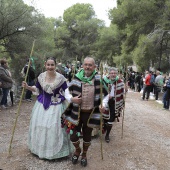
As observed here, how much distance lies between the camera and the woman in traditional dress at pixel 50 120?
3596 mm

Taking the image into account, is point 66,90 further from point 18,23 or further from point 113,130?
point 18,23

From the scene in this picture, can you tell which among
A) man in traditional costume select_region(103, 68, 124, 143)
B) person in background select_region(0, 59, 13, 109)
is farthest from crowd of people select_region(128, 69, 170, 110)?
person in background select_region(0, 59, 13, 109)

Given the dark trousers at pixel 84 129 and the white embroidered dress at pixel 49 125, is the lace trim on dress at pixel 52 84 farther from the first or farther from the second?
the dark trousers at pixel 84 129

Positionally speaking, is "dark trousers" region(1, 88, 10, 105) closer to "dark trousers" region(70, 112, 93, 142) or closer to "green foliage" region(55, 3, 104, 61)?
"dark trousers" region(70, 112, 93, 142)

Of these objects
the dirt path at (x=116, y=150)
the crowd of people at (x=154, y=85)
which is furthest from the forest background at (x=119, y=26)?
the dirt path at (x=116, y=150)

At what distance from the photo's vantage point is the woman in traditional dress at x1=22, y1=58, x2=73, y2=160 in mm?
3596

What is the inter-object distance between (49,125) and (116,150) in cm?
158

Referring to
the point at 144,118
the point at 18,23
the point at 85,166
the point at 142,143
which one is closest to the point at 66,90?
the point at 85,166

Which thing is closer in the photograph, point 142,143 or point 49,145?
point 49,145

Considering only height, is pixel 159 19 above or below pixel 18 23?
above

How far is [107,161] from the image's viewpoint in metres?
3.86

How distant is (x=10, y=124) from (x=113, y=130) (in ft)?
8.86

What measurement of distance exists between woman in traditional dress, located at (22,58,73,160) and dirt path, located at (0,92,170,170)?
0.20 metres

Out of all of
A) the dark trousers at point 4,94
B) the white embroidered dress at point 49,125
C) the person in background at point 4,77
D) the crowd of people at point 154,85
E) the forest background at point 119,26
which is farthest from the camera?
the forest background at point 119,26
